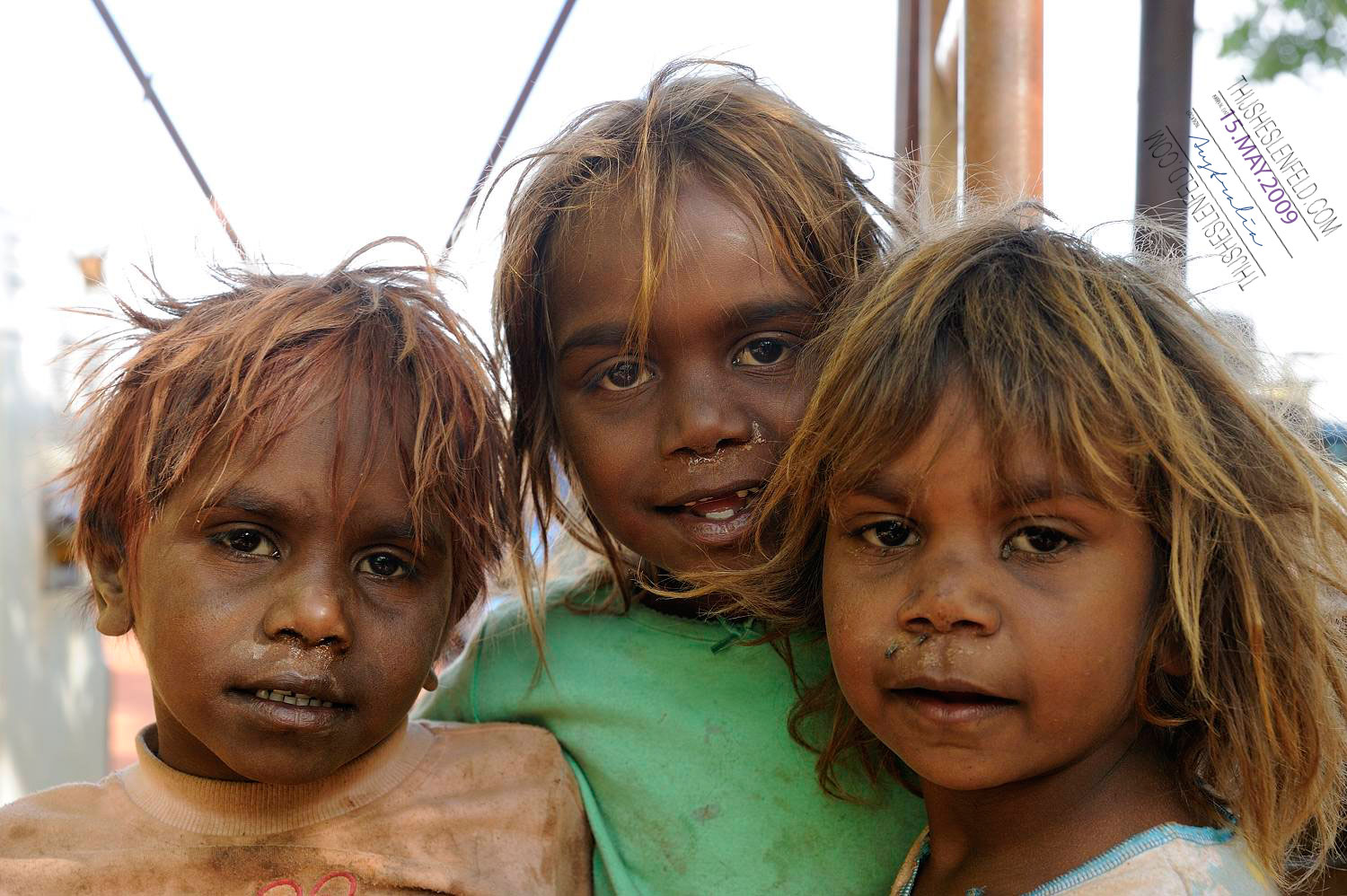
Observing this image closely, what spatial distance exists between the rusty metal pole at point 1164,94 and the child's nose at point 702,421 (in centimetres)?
60

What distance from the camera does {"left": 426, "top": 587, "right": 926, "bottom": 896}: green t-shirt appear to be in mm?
1749

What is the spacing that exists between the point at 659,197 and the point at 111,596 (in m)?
0.94

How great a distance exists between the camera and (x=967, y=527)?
4.39 ft

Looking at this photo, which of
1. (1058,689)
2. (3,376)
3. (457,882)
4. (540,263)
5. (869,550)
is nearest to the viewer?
(1058,689)

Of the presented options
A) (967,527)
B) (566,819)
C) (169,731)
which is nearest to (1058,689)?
(967,527)

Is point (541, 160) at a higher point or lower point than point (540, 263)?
higher

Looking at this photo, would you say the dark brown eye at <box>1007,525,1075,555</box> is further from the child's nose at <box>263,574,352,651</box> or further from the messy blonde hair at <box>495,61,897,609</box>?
the child's nose at <box>263,574,352,651</box>

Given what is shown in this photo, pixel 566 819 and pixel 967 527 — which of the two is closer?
pixel 967 527

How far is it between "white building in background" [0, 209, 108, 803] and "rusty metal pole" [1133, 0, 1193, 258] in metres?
4.16

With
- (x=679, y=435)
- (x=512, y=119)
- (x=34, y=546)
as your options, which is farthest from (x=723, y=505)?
(x=34, y=546)

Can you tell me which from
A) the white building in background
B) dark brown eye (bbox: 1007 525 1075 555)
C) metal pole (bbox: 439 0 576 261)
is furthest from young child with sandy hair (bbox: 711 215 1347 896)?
the white building in background

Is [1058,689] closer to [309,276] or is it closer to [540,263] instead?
[540,263]

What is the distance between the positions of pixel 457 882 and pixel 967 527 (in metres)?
0.86

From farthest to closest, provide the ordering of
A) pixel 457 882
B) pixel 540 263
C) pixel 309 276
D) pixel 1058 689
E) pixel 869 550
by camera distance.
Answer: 1. pixel 540 263
2. pixel 309 276
3. pixel 457 882
4. pixel 869 550
5. pixel 1058 689
